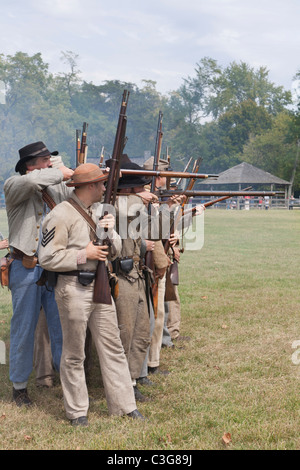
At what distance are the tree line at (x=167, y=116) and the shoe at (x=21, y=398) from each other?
5215cm

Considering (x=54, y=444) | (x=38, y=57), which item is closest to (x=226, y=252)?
(x=54, y=444)

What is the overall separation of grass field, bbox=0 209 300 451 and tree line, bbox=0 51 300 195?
49.3 m

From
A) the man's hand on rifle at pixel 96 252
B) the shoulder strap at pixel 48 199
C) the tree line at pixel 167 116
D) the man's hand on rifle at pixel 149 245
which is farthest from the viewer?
the tree line at pixel 167 116

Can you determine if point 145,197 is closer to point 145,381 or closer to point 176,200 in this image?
point 176,200

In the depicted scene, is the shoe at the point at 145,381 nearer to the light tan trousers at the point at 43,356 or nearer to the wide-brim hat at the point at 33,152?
the light tan trousers at the point at 43,356

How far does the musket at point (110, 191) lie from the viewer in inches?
192

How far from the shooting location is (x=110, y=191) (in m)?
5.18

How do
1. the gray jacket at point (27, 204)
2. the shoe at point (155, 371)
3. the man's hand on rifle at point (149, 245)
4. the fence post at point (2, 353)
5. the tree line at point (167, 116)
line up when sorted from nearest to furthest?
the gray jacket at point (27, 204) < the man's hand on rifle at point (149, 245) < the shoe at point (155, 371) < the fence post at point (2, 353) < the tree line at point (167, 116)

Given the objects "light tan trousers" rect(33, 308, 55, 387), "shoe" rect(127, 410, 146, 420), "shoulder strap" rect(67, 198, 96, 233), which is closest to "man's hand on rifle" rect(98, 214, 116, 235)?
"shoulder strap" rect(67, 198, 96, 233)

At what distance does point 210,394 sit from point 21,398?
1817 mm

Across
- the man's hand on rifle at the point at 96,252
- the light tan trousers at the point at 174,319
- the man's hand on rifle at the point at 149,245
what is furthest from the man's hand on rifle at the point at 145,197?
the light tan trousers at the point at 174,319

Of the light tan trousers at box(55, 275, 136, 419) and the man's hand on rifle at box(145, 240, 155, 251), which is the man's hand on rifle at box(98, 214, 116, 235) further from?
the man's hand on rifle at box(145, 240, 155, 251)
